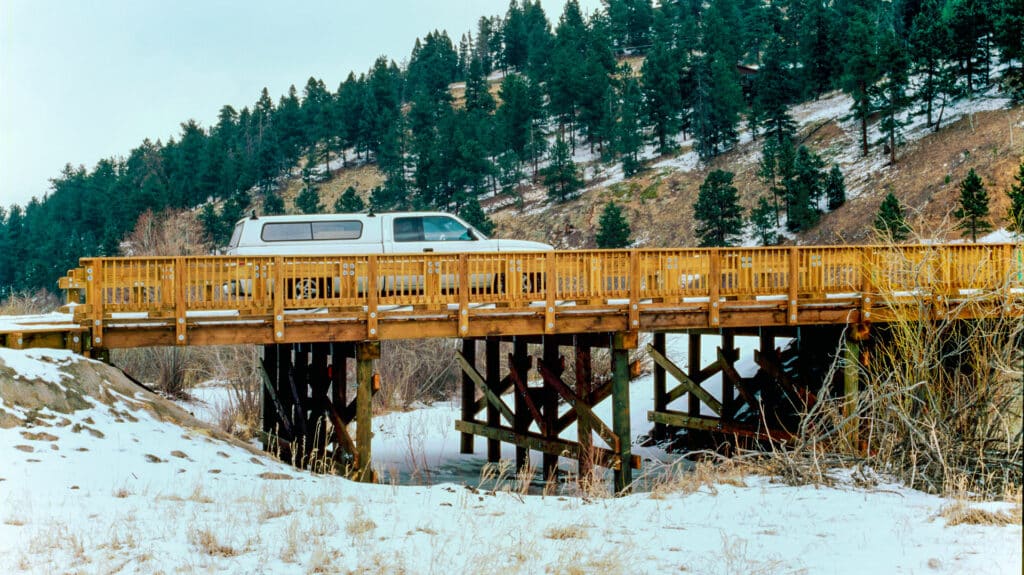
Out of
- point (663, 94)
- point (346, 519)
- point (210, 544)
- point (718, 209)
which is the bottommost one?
point (346, 519)

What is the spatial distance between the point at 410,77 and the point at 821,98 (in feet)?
219

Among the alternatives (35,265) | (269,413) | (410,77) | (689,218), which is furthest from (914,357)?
(410,77)

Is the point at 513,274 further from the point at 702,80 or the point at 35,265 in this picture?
the point at 35,265

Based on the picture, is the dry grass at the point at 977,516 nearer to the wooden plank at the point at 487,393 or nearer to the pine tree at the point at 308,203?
the wooden plank at the point at 487,393

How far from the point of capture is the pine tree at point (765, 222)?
52.5m

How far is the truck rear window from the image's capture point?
1664 cm

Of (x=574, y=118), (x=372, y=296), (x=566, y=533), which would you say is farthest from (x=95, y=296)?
(x=574, y=118)

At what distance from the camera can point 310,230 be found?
16.7m

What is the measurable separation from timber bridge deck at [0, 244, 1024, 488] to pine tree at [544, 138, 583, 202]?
52084 mm

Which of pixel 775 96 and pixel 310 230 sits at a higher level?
pixel 775 96

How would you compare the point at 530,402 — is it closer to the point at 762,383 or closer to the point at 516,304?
the point at 516,304

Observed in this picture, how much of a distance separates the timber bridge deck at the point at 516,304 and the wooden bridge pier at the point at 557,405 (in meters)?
0.04

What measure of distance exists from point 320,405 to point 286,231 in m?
3.42

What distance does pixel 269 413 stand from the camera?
19.8 m
